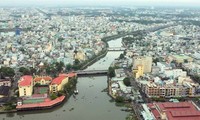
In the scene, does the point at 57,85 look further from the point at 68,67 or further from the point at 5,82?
the point at 68,67

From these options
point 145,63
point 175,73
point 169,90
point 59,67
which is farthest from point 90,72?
point 169,90

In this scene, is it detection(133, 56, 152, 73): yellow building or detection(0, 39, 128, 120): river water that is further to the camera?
detection(133, 56, 152, 73): yellow building

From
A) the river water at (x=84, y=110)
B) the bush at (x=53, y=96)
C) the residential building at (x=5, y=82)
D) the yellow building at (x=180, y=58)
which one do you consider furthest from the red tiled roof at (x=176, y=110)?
the yellow building at (x=180, y=58)

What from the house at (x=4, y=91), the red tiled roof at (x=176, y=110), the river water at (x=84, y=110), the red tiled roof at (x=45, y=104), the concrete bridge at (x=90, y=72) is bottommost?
the river water at (x=84, y=110)

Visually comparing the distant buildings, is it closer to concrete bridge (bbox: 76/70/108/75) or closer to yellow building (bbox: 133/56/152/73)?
yellow building (bbox: 133/56/152/73)

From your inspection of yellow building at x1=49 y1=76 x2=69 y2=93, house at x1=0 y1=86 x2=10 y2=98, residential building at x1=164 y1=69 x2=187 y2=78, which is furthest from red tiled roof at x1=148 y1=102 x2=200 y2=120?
house at x1=0 y1=86 x2=10 y2=98

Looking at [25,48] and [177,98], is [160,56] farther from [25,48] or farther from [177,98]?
[25,48]

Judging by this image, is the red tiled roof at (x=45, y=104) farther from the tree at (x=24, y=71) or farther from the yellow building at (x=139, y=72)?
the yellow building at (x=139, y=72)

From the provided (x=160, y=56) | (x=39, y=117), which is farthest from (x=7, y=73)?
(x=160, y=56)
